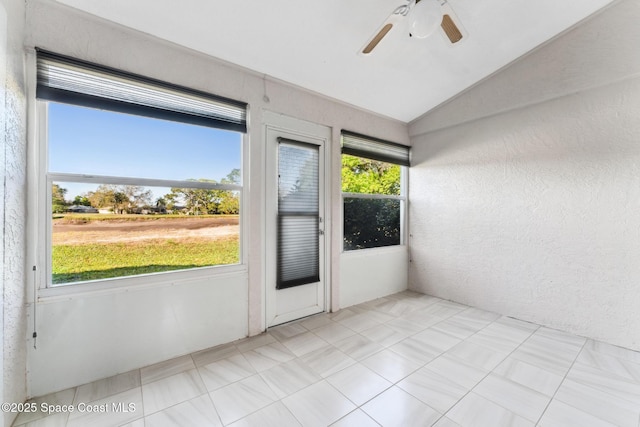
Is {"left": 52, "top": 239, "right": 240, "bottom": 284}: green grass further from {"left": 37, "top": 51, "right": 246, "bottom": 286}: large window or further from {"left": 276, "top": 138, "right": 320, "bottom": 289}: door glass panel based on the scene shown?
{"left": 276, "top": 138, "right": 320, "bottom": 289}: door glass panel

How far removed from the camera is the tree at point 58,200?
5.57 ft

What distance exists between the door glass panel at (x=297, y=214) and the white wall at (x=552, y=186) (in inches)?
70.5

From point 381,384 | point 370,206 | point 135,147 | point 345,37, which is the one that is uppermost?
point 345,37

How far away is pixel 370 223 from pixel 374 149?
994 millimetres

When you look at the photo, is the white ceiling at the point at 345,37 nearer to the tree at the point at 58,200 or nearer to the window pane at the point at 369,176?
the window pane at the point at 369,176

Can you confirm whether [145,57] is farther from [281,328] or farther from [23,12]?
[281,328]

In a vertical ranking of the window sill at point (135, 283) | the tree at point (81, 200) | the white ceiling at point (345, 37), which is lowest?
the window sill at point (135, 283)

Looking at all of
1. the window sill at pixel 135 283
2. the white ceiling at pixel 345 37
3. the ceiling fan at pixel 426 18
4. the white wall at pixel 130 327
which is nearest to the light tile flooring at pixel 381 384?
the white wall at pixel 130 327

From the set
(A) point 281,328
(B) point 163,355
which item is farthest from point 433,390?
(B) point 163,355

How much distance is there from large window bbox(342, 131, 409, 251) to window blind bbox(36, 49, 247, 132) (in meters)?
1.45

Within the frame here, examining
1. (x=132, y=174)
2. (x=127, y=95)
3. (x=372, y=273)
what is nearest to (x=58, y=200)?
(x=132, y=174)

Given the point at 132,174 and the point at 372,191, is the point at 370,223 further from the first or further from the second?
the point at 132,174

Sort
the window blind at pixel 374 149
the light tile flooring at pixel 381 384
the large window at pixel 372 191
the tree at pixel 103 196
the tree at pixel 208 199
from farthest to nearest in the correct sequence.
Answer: the large window at pixel 372 191 → the window blind at pixel 374 149 → the tree at pixel 208 199 → the tree at pixel 103 196 → the light tile flooring at pixel 381 384

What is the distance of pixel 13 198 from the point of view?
4.78ft
